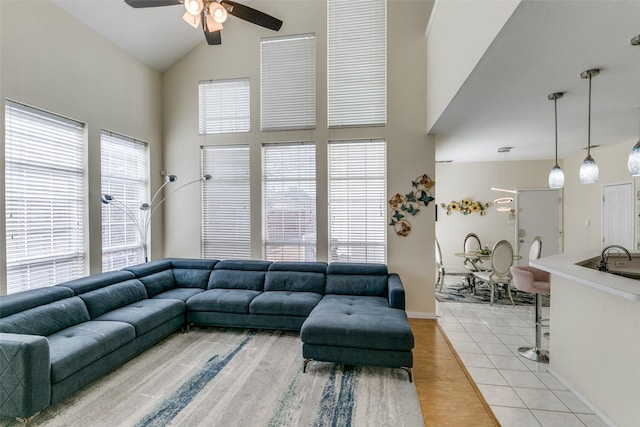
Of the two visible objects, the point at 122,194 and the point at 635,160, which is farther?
the point at 122,194

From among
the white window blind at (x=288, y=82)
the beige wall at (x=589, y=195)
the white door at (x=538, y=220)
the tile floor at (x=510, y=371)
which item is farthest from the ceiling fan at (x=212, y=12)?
the white door at (x=538, y=220)

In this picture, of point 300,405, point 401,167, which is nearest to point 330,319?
point 300,405

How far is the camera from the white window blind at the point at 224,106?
4.64m

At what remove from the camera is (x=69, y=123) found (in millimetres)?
3414

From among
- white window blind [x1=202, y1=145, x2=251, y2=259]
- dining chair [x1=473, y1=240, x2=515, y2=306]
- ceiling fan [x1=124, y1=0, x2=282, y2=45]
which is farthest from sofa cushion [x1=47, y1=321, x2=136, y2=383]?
dining chair [x1=473, y1=240, x2=515, y2=306]

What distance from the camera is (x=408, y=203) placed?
4180 mm

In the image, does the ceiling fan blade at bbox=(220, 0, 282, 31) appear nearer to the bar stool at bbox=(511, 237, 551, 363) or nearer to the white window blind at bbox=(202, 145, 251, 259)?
the white window blind at bbox=(202, 145, 251, 259)

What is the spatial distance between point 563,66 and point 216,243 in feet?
15.0

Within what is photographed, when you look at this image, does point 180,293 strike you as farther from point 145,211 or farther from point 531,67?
point 531,67

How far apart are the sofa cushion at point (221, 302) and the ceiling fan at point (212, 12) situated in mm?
2861

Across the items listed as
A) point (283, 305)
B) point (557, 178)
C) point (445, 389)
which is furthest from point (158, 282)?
point (557, 178)

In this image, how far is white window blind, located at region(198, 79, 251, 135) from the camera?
15.2ft

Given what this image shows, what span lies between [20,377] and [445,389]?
310 centimetres

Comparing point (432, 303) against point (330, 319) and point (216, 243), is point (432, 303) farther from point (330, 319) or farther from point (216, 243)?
point (216, 243)
